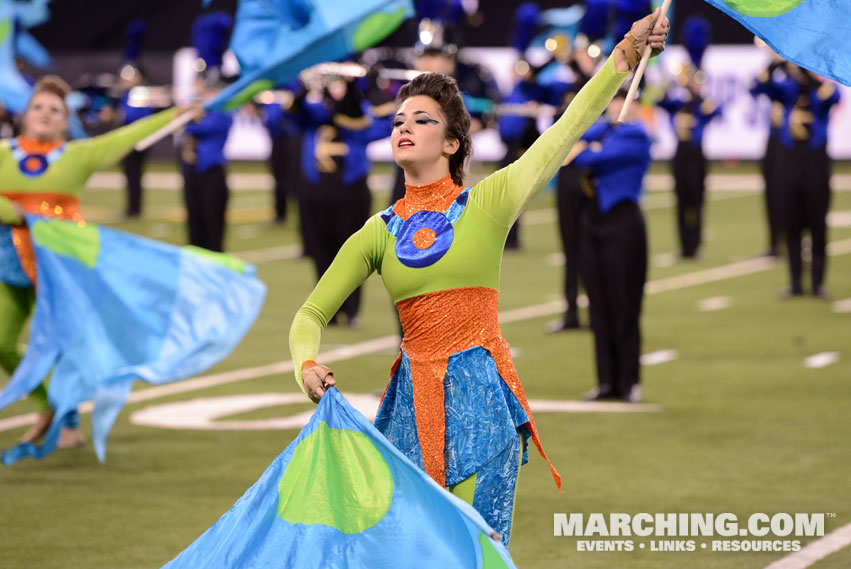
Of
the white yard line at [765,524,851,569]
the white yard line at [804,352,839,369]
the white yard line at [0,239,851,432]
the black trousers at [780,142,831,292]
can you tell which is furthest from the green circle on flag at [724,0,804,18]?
the black trousers at [780,142,831,292]

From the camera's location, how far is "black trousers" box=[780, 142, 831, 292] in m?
13.0

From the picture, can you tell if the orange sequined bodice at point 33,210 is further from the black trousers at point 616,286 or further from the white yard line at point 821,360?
the white yard line at point 821,360

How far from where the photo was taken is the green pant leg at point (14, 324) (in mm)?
7273

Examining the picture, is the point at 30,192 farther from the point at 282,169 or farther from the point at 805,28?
the point at 282,169

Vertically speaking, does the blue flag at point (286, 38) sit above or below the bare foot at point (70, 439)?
above

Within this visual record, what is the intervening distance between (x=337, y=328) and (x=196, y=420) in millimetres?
3656

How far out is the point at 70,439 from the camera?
24.8 feet

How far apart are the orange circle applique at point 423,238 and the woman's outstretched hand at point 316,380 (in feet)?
1.49

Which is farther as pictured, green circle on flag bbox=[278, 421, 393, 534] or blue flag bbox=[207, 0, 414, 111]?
blue flag bbox=[207, 0, 414, 111]

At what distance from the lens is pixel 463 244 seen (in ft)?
13.3

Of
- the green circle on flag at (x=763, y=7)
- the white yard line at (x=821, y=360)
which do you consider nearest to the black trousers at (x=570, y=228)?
the white yard line at (x=821, y=360)

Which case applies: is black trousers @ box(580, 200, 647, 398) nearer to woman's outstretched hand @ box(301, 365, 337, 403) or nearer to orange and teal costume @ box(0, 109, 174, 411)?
orange and teal costume @ box(0, 109, 174, 411)

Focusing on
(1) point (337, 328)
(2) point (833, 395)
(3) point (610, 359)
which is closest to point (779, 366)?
(2) point (833, 395)

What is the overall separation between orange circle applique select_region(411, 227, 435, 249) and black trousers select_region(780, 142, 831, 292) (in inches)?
379
